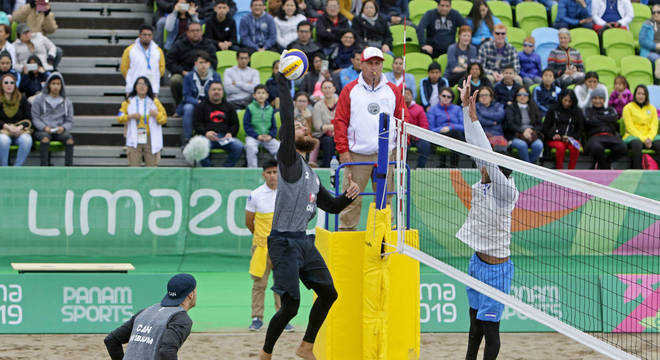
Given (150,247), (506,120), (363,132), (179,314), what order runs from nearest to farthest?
1. (179,314)
2. (363,132)
3. (150,247)
4. (506,120)

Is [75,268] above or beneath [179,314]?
beneath

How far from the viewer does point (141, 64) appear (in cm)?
1570

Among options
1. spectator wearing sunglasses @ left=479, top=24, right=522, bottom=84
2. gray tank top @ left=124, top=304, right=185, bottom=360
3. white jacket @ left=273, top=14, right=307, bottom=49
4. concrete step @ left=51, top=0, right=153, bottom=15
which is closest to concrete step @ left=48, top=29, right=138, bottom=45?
concrete step @ left=51, top=0, right=153, bottom=15

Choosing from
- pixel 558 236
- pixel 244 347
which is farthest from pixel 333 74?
pixel 244 347

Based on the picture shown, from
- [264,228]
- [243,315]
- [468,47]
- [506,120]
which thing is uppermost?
[468,47]

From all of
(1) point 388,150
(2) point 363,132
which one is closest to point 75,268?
(2) point 363,132

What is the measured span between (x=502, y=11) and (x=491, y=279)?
12.5 metres

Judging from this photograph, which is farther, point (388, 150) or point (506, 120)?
point (506, 120)

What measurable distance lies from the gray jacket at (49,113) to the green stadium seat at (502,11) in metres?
9.28

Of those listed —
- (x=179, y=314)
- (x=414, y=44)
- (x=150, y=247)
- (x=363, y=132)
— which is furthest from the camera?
(x=414, y=44)

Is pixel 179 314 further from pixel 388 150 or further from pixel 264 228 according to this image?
pixel 264 228

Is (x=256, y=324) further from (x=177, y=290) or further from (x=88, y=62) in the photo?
(x=88, y=62)

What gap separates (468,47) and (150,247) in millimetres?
7428

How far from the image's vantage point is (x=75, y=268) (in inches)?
428
